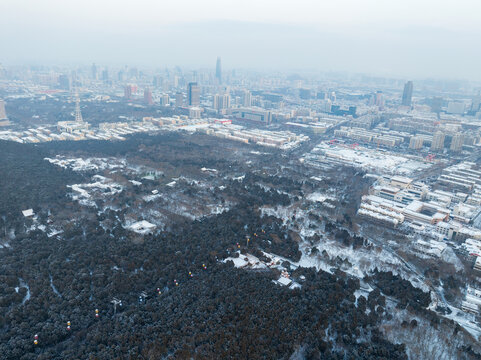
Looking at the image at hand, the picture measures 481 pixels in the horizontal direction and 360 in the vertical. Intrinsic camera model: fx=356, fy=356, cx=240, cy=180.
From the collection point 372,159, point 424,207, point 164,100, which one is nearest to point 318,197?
point 424,207


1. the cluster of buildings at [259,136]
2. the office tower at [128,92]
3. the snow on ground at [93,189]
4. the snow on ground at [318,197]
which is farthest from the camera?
the office tower at [128,92]

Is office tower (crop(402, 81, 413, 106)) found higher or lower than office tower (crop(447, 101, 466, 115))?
higher

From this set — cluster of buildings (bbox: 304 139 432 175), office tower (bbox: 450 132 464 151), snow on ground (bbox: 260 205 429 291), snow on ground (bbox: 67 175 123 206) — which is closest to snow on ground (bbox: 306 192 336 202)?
snow on ground (bbox: 260 205 429 291)

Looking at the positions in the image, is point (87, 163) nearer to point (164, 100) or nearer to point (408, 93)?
point (164, 100)

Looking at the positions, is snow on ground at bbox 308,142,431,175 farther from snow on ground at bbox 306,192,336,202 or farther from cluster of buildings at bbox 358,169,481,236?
snow on ground at bbox 306,192,336,202

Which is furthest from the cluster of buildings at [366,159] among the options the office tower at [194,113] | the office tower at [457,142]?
the office tower at [194,113]

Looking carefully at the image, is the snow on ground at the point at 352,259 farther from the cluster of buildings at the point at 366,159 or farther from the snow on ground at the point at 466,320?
the cluster of buildings at the point at 366,159
